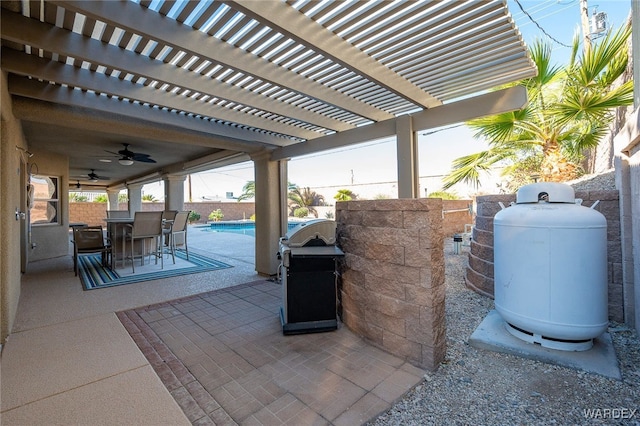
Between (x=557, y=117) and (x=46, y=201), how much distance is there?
10698mm

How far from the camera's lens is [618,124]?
386cm

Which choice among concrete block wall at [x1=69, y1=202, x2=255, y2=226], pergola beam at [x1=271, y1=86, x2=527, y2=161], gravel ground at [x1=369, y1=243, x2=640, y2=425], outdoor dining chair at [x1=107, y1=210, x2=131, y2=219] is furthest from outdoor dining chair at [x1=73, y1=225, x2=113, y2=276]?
concrete block wall at [x1=69, y1=202, x2=255, y2=226]

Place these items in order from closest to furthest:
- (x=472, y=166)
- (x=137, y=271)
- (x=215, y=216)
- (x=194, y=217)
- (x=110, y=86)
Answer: (x=110, y=86), (x=472, y=166), (x=137, y=271), (x=194, y=217), (x=215, y=216)

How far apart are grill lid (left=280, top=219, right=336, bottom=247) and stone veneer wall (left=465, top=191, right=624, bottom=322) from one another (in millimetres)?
2297

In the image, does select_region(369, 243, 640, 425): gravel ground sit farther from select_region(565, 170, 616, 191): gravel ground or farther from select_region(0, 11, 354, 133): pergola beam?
select_region(0, 11, 354, 133): pergola beam

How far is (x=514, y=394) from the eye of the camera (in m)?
1.93

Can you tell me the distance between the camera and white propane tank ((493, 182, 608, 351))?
90.7 inches

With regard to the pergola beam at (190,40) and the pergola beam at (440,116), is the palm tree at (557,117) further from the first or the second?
the pergola beam at (190,40)

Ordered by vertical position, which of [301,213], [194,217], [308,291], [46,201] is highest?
[46,201]

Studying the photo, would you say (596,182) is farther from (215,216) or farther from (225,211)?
(225,211)

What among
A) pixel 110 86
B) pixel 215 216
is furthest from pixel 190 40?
pixel 215 216

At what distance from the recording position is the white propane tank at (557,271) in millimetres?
2303

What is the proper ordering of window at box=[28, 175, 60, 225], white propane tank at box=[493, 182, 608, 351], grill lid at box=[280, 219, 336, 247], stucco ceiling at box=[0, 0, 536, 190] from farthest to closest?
window at box=[28, 175, 60, 225] → grill lid at box=[280, 219, 336, 247] → white propane tank at box=[493, 182, 608, 351] → stucco ceiling at box=[0, 0, 536, 190]

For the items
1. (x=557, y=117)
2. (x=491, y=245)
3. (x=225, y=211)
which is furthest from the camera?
(x=225, y=211)
